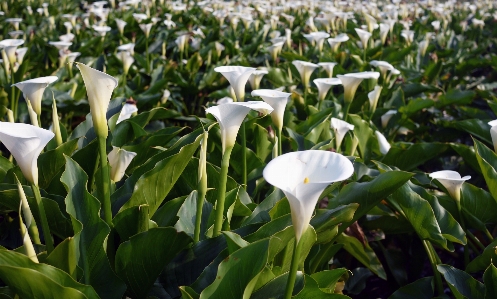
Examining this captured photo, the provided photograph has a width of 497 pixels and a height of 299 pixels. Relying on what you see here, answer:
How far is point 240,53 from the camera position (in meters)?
3.95

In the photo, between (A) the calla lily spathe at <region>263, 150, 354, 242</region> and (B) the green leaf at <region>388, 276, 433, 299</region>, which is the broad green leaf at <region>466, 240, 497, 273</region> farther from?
(A) the calla lily spathe at <region>263, 150, 354, 242</region>

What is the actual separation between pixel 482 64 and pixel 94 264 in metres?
3.41

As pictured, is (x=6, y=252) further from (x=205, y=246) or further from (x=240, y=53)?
(x=240, y=53)

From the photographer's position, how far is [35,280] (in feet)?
2.87

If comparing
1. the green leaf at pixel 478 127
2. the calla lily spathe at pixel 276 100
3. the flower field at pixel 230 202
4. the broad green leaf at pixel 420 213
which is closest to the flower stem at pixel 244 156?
the flower field at pixel 230 202

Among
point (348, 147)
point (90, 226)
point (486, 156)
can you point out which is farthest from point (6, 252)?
point (486, 156)

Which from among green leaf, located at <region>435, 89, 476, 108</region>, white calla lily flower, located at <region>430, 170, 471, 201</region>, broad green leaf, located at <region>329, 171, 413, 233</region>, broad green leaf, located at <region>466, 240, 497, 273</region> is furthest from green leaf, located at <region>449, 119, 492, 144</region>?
broad green leaf, located at <region>329, 171, 413, 233</region>

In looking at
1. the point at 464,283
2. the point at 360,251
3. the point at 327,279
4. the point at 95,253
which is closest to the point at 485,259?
the point at 464,283

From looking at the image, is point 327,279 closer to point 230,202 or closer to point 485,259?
point 230,202

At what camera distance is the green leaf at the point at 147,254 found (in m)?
1.08

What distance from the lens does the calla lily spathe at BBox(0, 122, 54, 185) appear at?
3.09ft

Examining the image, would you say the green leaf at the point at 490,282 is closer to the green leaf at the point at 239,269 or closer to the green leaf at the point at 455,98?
the green leaf at the point at 239,269

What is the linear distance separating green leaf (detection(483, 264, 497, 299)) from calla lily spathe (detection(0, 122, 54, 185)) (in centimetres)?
100

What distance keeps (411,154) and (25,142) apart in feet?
4.75
